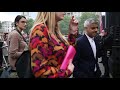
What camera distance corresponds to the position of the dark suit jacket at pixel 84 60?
11.6 ft

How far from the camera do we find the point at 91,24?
3680 mm

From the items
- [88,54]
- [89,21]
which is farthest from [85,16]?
[88,54]

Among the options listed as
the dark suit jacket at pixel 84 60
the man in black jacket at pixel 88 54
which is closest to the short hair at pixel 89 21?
the man in black jacket at pixel 88 54

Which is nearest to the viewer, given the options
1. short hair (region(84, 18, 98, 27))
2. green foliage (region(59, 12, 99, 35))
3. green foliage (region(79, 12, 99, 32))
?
green foliage (region(59, 12, 99, 35))

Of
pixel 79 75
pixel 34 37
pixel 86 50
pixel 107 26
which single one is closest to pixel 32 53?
pixel 34 37

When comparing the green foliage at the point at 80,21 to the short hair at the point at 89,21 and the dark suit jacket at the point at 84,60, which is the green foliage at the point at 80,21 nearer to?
the short hair at the point at 89,21

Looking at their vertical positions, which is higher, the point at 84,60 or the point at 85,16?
the point at 85,16

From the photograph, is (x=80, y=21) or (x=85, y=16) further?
(x=85, y=16)

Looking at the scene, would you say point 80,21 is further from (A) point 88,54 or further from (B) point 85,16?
(A) point 88,54

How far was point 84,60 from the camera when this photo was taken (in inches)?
143

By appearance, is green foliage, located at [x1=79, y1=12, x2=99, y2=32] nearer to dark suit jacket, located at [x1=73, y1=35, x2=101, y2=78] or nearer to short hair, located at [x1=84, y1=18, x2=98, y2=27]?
short hair, located at [x1=84, y1=18, x2=98, y2=27]

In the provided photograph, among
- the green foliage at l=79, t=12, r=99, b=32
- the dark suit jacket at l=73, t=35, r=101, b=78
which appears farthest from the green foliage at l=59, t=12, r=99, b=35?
the dark suit jacket at l=73, t=35, r=101, b=78

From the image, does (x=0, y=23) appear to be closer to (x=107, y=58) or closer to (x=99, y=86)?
(x=99, y=86)

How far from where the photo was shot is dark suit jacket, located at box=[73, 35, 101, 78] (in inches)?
139
